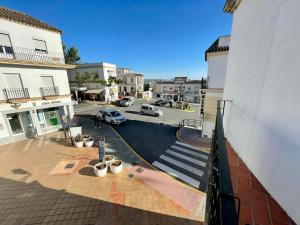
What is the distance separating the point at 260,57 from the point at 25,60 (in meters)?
16.2

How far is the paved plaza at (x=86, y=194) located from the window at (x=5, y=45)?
836 cm

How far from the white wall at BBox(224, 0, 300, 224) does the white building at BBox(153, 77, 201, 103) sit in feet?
136

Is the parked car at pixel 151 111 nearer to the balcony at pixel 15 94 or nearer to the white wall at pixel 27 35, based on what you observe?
the white wall at pixel 27 35

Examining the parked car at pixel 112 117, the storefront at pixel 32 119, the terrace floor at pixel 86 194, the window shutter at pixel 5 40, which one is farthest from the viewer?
the parked car at pixel 112 117

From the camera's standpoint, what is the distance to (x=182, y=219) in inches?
231

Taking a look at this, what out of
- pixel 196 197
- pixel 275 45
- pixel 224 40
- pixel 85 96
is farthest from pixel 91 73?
pixel 275 45

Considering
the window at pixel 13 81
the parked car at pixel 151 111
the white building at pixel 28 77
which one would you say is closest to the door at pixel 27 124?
the white building at pixel 28 77

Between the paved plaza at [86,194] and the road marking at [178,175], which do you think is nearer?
the paved plaza at [86,194]

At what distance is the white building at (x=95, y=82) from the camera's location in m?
35.9

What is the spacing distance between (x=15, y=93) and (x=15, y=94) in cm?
9

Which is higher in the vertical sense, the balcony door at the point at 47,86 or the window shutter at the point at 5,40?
the window shutter at the point at 5,40

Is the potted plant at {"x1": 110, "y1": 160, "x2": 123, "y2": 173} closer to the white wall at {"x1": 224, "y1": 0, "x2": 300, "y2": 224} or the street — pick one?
the street

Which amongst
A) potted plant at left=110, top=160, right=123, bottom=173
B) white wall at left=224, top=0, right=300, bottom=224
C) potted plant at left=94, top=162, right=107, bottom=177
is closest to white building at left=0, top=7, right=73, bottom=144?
potted plant at left=94, top=162, right=107, bottom=177

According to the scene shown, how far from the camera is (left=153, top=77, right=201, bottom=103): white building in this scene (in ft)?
149
